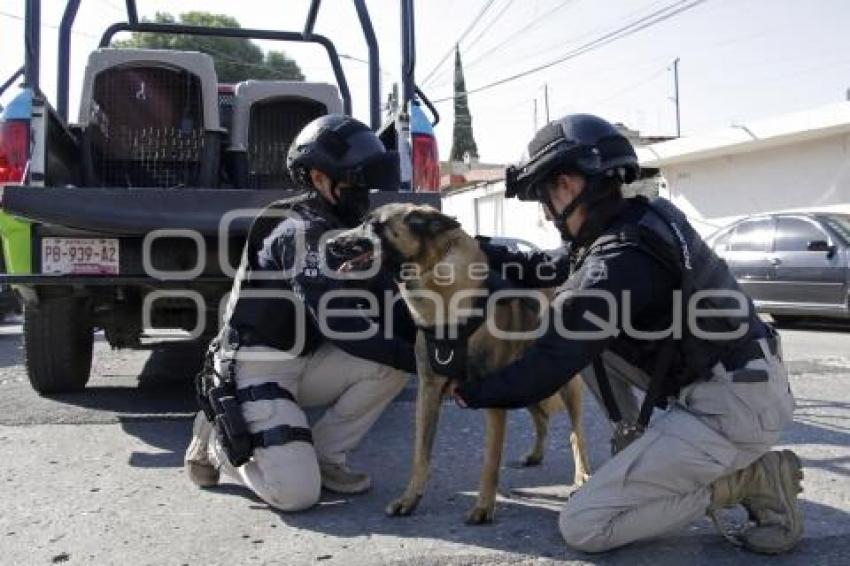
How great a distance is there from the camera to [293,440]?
3.59 metres

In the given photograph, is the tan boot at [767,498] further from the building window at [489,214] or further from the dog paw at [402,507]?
the building window at [489,214]

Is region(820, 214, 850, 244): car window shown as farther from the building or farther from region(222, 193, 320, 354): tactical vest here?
region(222, 193, 320, 354): tactical vest

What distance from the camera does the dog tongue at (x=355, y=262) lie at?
330 centimetres

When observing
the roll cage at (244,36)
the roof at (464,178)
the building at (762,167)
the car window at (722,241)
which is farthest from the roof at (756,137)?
the roof at (464,178)

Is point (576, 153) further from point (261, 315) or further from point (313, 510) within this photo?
point (313, 510)

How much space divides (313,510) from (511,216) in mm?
28029

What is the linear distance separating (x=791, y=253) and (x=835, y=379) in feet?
16.1

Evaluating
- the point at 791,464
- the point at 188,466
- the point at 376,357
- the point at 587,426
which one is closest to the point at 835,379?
the point at 587,426

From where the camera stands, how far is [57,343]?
538cm

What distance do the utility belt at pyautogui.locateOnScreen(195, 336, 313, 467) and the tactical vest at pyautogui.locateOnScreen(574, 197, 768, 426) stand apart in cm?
137

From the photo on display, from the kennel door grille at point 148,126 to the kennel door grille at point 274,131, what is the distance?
1.26ft

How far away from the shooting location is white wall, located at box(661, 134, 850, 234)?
17562 mm

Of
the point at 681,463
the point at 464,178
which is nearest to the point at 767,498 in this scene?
the point at 681,463

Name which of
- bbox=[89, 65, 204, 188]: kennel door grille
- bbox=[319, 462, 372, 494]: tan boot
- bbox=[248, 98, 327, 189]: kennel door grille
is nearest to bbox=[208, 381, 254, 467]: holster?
bbox=[319, 462, 372, 494]: tan boot
